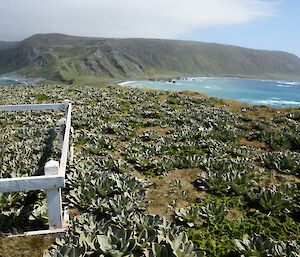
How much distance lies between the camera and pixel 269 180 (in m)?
12.0

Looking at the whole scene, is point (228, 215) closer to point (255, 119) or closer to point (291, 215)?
point (291, 215)

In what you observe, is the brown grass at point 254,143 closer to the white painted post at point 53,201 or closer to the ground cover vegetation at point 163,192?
the ground cover vegetation at point 163,192

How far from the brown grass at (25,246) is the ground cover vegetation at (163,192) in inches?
Result: 1.5

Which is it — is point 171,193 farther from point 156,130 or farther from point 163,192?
point 156,130

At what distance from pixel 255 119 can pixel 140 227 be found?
1934cm

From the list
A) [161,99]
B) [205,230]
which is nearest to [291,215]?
[205,230]

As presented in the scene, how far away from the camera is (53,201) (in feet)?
20.8

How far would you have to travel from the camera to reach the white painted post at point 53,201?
20.3 ft

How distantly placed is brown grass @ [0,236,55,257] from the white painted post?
29cm

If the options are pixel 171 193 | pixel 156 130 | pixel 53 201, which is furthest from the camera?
pixel 156 130

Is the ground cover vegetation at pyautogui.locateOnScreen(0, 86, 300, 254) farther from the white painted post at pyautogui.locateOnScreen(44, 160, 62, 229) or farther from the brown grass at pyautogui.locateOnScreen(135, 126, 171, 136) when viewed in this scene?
the white painted post at pyautogui.locateOnScreen(44, 160, 62, 229)

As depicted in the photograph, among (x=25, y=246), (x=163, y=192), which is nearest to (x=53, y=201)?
(x=25, y=246)

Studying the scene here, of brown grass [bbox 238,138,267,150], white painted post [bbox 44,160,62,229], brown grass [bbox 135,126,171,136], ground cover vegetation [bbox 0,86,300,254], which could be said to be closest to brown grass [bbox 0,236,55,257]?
ground cover vegetation [bbox 0,86,300,254]

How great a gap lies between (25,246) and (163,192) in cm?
483
